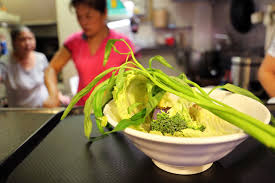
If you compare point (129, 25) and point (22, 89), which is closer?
point (22, 89)

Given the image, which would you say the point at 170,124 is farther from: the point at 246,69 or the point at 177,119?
the point at 246,69

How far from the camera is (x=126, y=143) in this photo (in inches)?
22.6

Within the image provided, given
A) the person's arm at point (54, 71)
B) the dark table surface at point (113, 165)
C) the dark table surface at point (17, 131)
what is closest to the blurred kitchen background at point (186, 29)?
the person's arm at point (54, 71)

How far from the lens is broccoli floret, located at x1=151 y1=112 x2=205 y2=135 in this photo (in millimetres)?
425

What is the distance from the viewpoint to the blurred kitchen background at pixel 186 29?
206 cm

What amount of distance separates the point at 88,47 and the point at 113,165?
1.06 m

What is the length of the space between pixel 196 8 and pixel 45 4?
2180 millimetres

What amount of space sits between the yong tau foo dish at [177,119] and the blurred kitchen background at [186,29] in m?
1.41

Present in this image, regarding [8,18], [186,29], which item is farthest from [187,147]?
[186,29]

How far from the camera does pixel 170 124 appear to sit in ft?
1.40

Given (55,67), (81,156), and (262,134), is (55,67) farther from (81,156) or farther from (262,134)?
(262,134)

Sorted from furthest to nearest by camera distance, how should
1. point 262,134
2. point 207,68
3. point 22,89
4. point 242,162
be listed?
point 207,68 → point 22,89 → point 242,162 → point 262,134

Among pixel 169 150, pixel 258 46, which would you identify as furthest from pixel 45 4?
pixel 169 150

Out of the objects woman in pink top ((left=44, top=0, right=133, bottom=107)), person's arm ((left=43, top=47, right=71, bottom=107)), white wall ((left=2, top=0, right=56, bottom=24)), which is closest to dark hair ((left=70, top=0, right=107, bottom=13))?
woman in pink top ((left=44, top=0, right=133, bottom=107))
